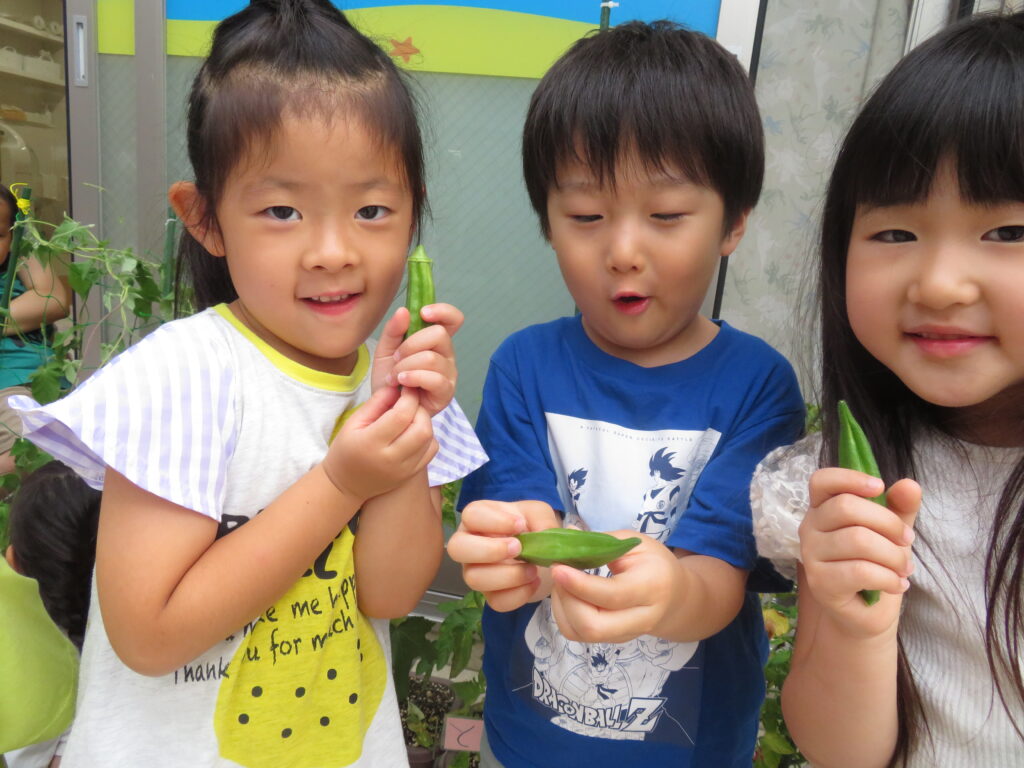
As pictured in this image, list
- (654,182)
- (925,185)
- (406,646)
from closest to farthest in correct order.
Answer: (925,185) → (654,182) → (406,646)

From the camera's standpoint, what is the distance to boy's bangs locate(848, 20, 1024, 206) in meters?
0.90

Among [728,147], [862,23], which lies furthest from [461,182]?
[728,147]

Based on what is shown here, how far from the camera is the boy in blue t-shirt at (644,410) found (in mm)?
1171

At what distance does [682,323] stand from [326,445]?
0.62 metres

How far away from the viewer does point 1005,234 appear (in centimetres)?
93

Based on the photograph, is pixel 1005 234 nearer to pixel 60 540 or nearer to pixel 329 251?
pixel 329 251

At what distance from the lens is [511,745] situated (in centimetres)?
129

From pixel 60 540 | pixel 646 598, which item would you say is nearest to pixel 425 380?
pixel 646 598

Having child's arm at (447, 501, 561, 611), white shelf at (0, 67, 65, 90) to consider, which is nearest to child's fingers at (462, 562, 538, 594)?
child's arm at (447, 501, 561, 611)

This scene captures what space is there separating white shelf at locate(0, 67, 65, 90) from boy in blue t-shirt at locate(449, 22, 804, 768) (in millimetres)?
4118

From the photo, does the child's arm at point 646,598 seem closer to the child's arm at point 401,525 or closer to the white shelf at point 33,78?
the child's arm at point 401,525

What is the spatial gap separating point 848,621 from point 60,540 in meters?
1.44

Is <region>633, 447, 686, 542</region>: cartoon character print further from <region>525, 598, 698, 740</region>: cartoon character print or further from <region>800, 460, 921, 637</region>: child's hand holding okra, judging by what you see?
<region>800, 460, 921, 637</region>: child's hand holding okra

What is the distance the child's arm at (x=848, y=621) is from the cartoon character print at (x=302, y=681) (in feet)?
2.23
